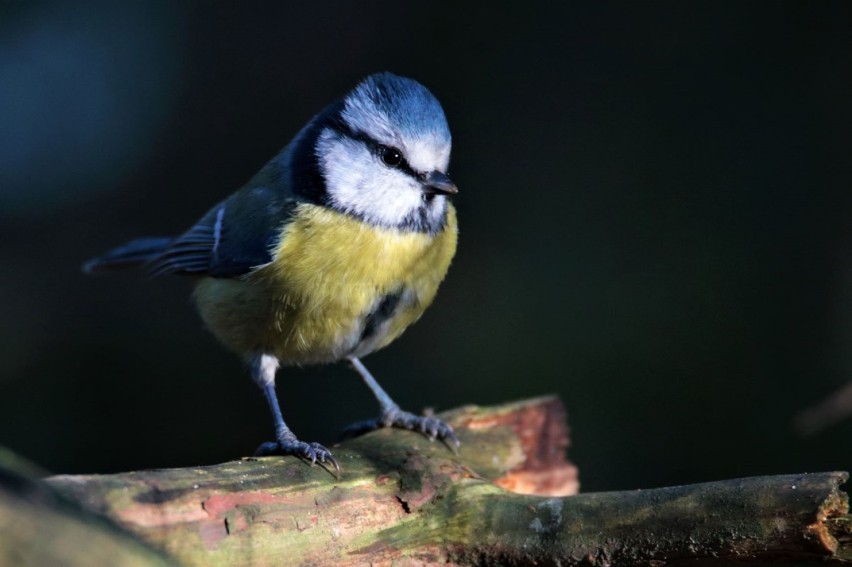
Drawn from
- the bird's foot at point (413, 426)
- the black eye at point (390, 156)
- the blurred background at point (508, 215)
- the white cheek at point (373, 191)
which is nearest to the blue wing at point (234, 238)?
the white cheek at point (373, 191)

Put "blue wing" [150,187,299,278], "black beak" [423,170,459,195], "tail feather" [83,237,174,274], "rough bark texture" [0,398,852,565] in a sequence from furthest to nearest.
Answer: "tail feather" [83,237,174,274]
"blue wing" [150,187,299,278]
"black beak" [423,170,459,195]
"rough bark texture" [0,398,852,565]

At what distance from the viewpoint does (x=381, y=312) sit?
1.90 meters

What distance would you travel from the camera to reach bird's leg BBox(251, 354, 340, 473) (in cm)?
154

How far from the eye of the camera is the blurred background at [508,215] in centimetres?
284

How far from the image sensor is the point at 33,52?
3930mm

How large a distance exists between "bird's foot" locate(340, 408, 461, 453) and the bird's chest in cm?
18

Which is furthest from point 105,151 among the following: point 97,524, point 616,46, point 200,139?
point 97,524

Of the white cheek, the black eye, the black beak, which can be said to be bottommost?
the white cheek

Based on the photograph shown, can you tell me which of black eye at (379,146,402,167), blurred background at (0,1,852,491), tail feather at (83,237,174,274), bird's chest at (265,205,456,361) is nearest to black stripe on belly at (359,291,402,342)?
bird's chest at (265,205,456,361)

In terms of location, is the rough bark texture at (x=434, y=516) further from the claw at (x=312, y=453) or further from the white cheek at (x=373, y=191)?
the white cheek at (x=373, y=191)

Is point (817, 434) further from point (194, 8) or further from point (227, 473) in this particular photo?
point (194, 8)

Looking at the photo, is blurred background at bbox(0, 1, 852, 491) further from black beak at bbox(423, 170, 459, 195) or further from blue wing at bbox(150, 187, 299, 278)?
black beak at bbox(423, 170, 459, 195)

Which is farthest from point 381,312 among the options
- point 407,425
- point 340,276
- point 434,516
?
point 434,516

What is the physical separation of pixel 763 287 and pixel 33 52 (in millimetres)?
3096
